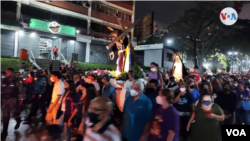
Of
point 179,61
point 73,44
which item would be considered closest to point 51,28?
point 73,44

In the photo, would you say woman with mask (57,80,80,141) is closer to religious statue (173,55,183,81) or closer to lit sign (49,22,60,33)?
religious statue (173,55,183,81)

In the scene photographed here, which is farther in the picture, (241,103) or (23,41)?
(23,41)

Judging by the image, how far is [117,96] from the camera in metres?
6.67

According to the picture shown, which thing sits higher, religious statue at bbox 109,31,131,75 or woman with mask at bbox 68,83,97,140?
religious statue at bbox 109,31,131,75

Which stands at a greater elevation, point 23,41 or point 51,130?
point 23,41

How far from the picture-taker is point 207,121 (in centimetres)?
389

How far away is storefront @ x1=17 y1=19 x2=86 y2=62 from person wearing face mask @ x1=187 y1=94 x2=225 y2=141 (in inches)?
829

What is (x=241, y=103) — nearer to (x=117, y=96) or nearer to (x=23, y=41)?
(x=117, y=96)

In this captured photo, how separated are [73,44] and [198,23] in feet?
56.7

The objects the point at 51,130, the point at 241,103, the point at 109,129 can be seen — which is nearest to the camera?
the point at 109,129

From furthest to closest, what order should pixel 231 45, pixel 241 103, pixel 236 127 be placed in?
pixel 231 45, pixel 241 103, pixel 236 127

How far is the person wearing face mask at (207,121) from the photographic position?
12.7 ft

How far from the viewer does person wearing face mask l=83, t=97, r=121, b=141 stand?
2514 millimetres

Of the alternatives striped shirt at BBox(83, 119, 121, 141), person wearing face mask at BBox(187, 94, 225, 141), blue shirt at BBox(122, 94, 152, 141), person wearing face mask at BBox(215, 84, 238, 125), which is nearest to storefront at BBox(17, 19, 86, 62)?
person wearing face mask at BBox(215, 84, 238, 125)
